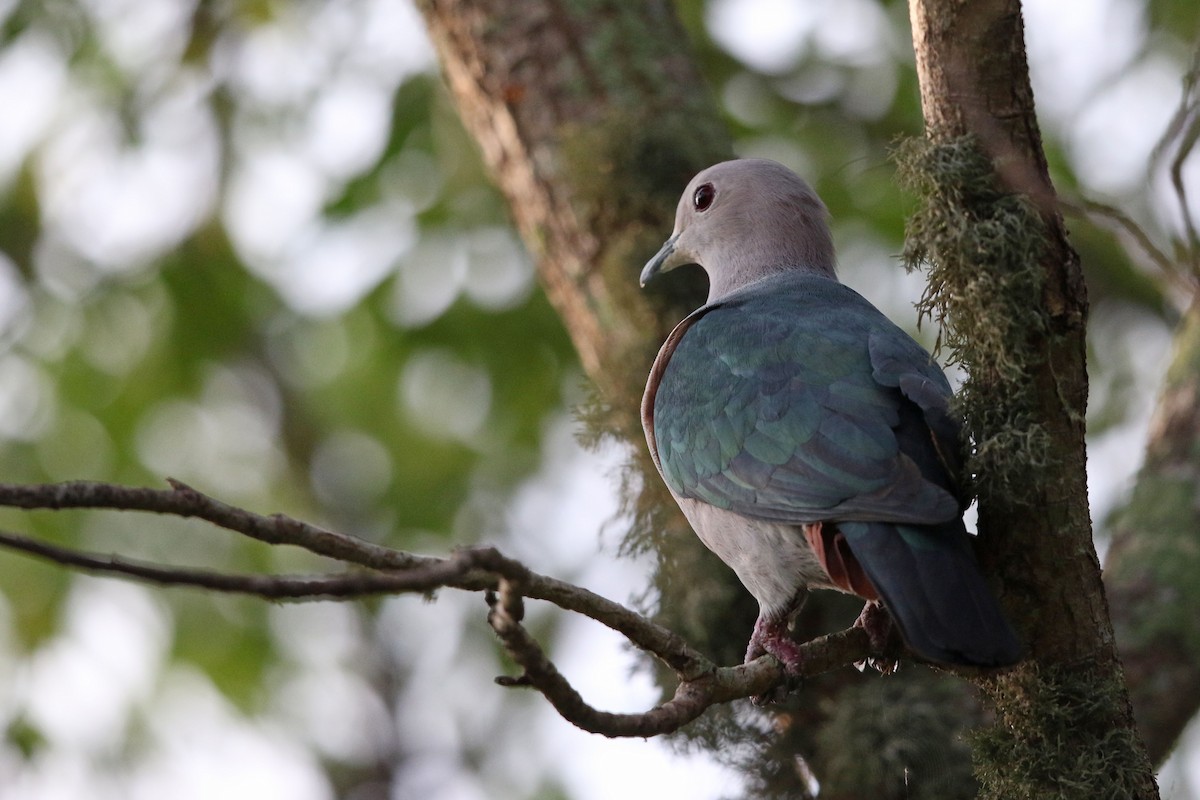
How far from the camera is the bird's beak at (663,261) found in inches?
183

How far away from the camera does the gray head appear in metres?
4.50

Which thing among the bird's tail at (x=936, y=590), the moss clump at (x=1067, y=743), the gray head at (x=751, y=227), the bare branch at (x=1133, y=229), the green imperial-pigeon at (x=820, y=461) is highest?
the gray head at (x=751, y=227)

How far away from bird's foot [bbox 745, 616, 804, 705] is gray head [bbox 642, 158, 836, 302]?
4.21ft

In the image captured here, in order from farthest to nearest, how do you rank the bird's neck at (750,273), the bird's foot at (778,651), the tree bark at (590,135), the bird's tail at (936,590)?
the tree bark at (590,135) → the bird's neck at (750,273) → the bird's foot at (778,651) → the bird's tail at (936,590)

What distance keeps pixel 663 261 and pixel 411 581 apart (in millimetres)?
→ 2770

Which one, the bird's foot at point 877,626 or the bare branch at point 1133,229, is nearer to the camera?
the bird's foot at point 877,626

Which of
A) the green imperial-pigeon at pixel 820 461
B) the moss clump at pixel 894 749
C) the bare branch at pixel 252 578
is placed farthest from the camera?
the moss clump at pixel 894 749

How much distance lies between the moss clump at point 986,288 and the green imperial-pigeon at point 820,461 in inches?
5.8

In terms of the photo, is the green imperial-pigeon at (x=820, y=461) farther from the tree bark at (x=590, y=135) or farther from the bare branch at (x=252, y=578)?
the bare branch at (x=252, y=578)

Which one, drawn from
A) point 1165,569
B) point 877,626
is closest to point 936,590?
point 877,626

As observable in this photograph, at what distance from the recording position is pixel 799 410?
11.3 feet

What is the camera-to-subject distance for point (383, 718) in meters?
7.27

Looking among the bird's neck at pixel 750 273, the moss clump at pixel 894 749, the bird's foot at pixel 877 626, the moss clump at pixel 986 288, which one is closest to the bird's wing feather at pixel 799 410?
the moss clump at pixel 986 288

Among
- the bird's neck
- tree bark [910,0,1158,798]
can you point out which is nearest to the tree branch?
tree bark [910,0,1158,798]
